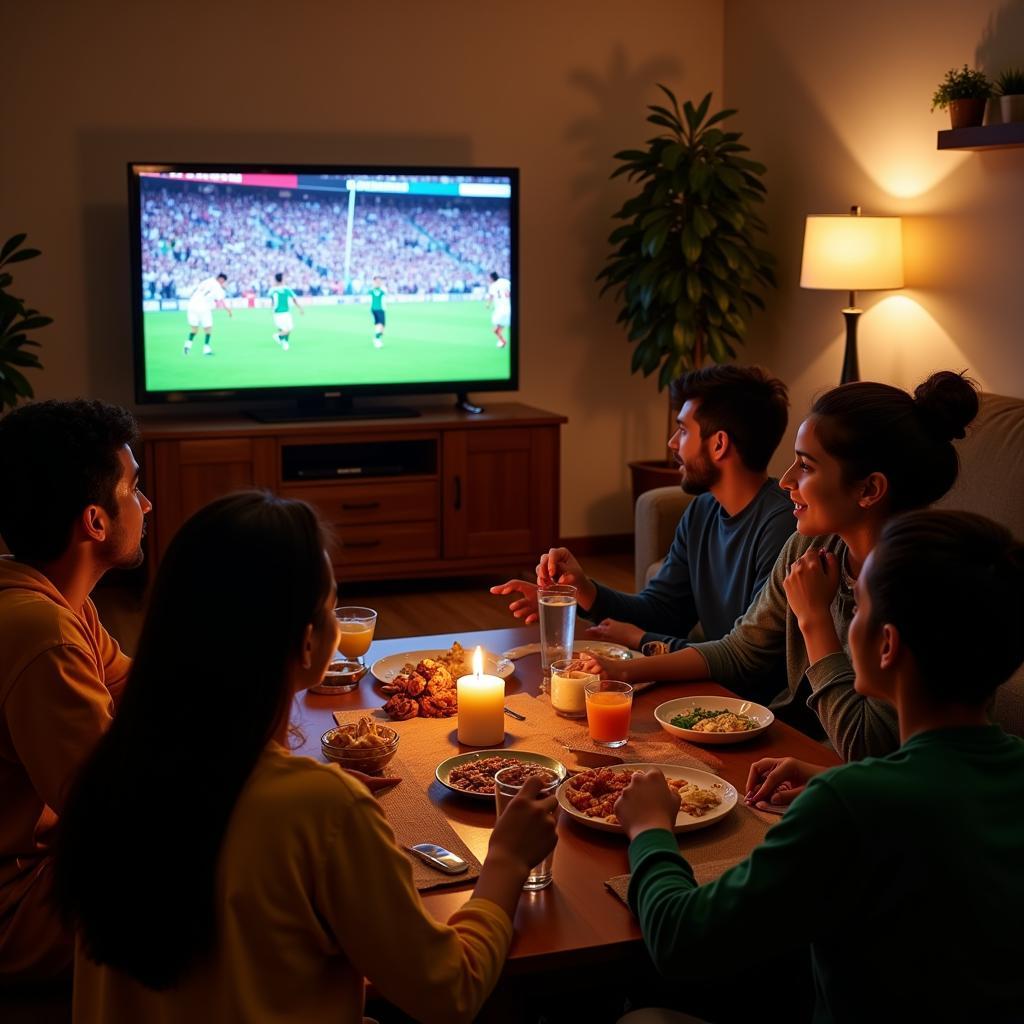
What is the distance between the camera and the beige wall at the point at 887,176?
4.36 m

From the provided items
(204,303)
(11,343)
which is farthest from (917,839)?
(204,303)

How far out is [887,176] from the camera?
16.1 feet

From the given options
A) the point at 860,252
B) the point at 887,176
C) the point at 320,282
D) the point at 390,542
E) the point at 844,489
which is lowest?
the point at 390,542

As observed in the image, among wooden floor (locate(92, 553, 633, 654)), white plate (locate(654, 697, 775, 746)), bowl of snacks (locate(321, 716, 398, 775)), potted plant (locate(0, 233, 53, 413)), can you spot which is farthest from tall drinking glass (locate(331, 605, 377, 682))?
potted plant (locate(0, 233, 53, 413))

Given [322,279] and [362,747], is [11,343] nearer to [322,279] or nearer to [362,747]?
[322,279]

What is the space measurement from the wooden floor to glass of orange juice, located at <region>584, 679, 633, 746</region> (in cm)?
292

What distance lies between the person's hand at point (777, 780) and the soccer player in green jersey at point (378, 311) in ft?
12.8

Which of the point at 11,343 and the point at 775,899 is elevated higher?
the point at 11,343

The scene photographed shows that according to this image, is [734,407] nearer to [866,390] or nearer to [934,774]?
[866,390]

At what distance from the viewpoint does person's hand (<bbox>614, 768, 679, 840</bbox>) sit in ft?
→ 4.92

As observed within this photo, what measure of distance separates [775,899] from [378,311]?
4.40 metres

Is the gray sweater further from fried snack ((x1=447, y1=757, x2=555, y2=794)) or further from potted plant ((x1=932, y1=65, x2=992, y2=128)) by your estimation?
potted plant ((x1=932, y1=65, x2=992, y2=128))

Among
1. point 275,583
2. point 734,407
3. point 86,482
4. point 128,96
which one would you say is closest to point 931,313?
point 734,407

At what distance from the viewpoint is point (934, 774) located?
1196 millimetres
